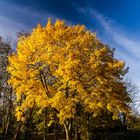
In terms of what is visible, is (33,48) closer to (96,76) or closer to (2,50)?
(96,76)

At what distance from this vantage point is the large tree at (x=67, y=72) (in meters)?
26.6

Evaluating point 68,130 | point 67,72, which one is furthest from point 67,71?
point 68,130

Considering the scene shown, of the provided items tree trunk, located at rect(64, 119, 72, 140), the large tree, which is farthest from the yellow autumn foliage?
tree trunk, located at rect(64, 119, 72, 140)

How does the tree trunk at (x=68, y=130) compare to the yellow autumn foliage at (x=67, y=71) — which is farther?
the tree trunk at (x=68, y=130)

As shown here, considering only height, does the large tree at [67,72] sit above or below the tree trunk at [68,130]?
above

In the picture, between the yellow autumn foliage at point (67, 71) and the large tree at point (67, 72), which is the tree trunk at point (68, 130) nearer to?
the large tree at point (67, 72)

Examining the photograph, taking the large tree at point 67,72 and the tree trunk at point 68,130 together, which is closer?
the large tree at point 67,72

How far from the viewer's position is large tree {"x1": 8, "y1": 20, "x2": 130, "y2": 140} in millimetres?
26625

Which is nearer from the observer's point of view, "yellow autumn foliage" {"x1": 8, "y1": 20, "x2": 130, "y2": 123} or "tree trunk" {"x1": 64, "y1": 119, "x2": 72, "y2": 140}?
"yellow autumn foliage" {"x1": 8, "y1": 20, "x2": 130, "y2": 123}

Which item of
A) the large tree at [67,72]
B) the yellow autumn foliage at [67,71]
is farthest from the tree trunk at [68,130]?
the yellow autumn foliage at [67,71]

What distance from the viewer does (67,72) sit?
2605 cm

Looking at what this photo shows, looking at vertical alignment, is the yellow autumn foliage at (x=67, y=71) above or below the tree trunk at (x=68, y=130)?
above

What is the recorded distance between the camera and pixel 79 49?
28.0 m

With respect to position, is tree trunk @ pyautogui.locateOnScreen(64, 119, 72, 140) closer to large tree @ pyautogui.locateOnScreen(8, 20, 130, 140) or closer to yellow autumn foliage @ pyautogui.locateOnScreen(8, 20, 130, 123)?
large tree @ pyautogui.locateOnScreen(8, 20, 130, 140)
